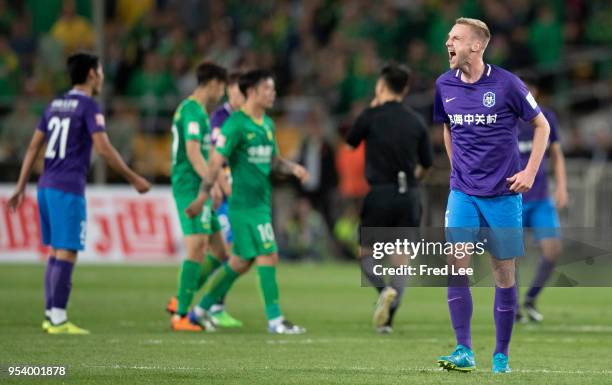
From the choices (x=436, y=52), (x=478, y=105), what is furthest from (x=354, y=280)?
(x=478, y=105)

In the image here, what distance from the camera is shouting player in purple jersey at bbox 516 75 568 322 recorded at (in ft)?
45.8

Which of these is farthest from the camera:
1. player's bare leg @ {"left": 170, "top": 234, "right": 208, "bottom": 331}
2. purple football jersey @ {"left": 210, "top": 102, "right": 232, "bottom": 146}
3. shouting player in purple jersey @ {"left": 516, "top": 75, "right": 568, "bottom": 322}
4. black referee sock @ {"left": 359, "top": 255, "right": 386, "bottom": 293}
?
purple football jersey @ {"left": 210, "top": 102, "right": 232, "bottom": 146}

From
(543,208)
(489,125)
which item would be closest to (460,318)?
(489,125)

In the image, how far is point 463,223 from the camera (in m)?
9.27

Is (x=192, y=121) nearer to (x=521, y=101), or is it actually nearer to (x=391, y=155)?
(x=391, y=155)

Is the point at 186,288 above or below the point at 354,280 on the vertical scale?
above

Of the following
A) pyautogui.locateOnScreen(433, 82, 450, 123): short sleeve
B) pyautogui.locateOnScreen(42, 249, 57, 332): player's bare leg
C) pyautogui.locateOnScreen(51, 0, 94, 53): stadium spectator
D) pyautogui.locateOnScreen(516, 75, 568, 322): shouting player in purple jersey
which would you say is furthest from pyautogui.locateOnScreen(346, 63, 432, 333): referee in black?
pyautogui.locateOnScreen(51, 0, 94, 53): stadium spectator

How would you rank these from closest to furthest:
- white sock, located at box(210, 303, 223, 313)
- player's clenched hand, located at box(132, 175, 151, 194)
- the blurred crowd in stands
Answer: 1. player's clenched hand, located at box(132, 175, 151, 194)
2. white sock, located at box(210, 303, 223, 313)
3. the blurred crowd in stands

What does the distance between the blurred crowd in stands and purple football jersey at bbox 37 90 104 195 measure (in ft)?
34.9

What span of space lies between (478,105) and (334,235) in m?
15.3

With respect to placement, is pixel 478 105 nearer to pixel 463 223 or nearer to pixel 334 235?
pixel 463 223

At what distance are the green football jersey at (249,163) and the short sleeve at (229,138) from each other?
0.01m

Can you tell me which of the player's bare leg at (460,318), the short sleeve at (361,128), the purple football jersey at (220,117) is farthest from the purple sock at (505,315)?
the purple football jersey at (220,117)

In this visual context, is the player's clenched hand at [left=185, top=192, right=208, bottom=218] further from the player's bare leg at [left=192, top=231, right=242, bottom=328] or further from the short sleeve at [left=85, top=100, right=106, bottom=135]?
the player's bare leg at [left=192, top=231, right=242, bottom=328]
